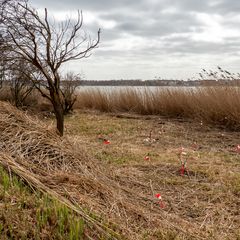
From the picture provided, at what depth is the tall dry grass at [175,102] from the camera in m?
9.80

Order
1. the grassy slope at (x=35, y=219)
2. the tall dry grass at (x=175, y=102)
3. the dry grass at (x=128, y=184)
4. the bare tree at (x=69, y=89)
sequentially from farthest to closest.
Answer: the bare tree at (x=69, y=89) → the tall dry grass at (x=175, y=102) → the dry grass at (x=128, y=184) → the grassy slope at (x=35, y=219)

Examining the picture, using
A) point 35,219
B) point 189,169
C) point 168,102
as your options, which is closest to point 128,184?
point 189,169

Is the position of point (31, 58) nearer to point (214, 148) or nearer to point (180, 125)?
point (214, 148)

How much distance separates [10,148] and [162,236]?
1.88m

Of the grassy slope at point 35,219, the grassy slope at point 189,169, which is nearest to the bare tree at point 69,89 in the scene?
the grassy slope at point 189,169

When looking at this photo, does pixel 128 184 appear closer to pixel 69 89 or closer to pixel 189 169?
pixel 189 169

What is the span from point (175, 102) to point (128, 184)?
870 centimetres

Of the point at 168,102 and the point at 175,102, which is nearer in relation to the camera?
the point at 175,102

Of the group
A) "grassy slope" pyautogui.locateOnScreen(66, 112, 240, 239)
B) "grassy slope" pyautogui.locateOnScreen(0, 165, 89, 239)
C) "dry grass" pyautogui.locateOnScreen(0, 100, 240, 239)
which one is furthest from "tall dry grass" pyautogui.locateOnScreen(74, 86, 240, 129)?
"grassy slope" pyautogui.locateOnScreen(0, 165, 89, 239)

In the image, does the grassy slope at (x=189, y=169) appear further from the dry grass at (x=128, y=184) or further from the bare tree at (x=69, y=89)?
the bare tree at (x=69, y=89)

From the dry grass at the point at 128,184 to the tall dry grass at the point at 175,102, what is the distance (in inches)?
154

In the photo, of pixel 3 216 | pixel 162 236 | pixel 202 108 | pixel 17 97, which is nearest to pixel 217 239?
pixel 162 236

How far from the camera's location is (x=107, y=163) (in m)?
5.29

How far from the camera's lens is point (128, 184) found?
424 cm
